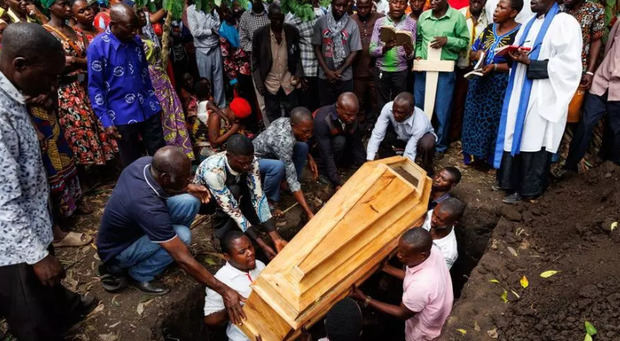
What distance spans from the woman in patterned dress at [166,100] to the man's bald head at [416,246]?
9.74 feet

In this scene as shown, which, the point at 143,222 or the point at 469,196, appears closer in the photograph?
the point at 143,222

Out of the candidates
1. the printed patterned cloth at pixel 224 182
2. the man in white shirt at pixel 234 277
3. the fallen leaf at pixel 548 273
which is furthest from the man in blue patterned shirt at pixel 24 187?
the fallen leaf at pixel 548 273

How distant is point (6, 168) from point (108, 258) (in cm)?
126

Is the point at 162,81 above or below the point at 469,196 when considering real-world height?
above

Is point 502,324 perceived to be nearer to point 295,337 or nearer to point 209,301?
point 295,337

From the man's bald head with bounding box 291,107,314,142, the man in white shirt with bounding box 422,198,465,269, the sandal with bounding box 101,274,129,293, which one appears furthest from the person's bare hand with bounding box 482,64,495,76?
the sandal with bounding box 101,274,129,293

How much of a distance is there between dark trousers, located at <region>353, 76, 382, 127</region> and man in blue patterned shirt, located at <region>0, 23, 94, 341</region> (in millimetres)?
4046

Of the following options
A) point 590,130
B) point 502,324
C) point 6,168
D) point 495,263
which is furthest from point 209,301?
point 590,130

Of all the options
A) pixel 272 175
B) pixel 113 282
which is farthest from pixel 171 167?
pixel 272 175

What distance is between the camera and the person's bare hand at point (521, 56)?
382 centimetres

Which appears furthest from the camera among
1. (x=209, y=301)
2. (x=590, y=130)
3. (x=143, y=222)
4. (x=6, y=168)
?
(x=590, y=130)

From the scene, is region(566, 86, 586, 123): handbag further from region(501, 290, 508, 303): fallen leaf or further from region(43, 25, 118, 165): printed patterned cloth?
region(43, 25, 118, 165): printed patterned cloth

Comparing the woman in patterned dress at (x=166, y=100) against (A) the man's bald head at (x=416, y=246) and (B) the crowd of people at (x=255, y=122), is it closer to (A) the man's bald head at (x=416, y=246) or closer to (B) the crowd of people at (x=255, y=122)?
(B) the crowd of people at (x=255, y=122)

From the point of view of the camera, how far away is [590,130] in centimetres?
425
